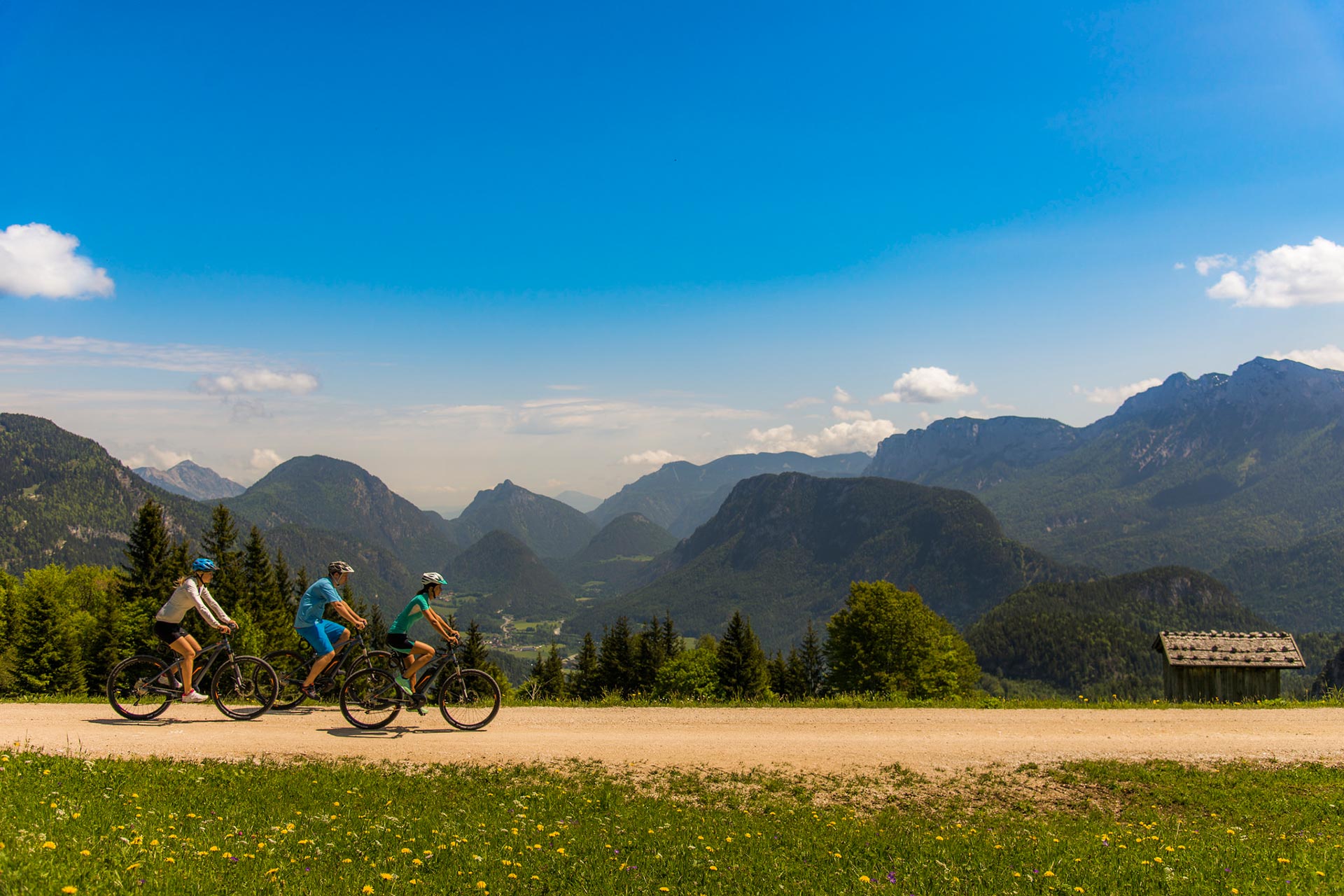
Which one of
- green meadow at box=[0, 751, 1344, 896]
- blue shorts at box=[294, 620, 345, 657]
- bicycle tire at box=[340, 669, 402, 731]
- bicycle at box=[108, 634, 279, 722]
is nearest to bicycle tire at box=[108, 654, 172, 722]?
bicycle at box=[108, 634, 279, 722]

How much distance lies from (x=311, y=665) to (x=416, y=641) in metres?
2.87

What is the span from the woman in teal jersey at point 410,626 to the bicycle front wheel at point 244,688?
3367 mm

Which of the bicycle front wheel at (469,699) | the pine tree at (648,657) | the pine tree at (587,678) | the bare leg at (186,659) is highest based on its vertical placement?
the bare leg at (186,659)

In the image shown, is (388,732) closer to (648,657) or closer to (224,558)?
(224,558)

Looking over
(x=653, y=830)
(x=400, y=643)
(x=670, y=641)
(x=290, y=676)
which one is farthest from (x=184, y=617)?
(x=670, y=641)

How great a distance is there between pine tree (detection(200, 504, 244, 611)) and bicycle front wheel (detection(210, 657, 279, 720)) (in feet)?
96.3

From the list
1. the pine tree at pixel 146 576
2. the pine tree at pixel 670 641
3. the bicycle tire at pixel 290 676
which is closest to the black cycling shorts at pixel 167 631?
the bicycle tire at pixel 290 676

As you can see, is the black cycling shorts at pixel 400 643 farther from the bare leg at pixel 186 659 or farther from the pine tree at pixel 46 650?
the pine tree at pixel 46 650

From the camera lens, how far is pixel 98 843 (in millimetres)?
7535

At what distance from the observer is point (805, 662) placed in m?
75.2

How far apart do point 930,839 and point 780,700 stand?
1032 centimetres

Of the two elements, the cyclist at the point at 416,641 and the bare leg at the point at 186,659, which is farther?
the bare leg at the point at 186,659

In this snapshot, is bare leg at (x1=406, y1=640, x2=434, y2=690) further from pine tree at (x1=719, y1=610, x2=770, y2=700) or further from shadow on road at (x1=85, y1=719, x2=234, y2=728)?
pine tree at (x1=719, y1=610, x2=770, y2=700)

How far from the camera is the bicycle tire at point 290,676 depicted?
15.6 metres
